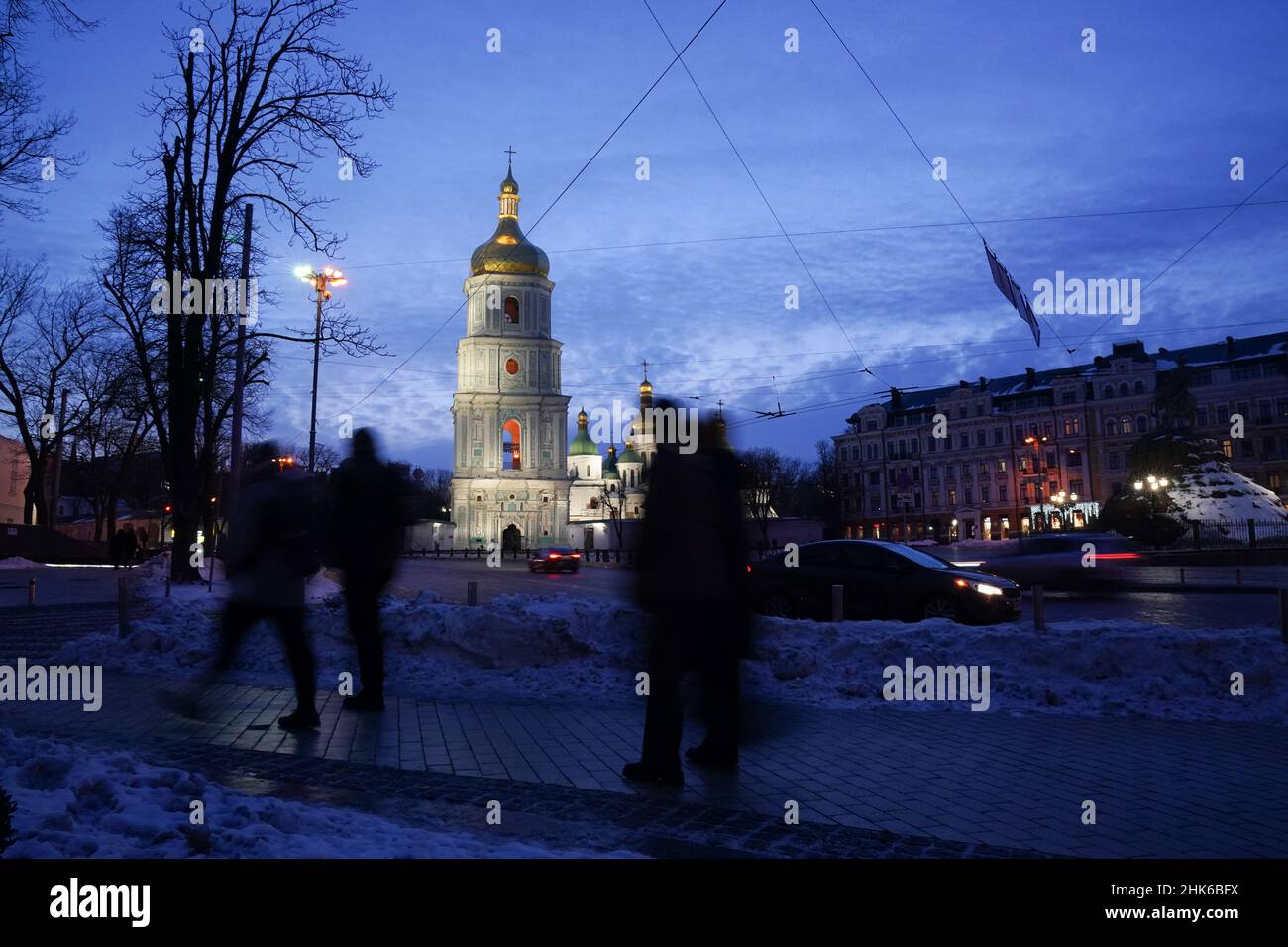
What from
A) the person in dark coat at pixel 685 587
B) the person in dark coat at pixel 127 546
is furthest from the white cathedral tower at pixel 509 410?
the person in dark coat at pixel 685 587

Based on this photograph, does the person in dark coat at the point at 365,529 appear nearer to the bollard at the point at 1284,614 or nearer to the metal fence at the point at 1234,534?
the bollard at the point at 1284,614

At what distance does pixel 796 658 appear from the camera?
921 centimetres

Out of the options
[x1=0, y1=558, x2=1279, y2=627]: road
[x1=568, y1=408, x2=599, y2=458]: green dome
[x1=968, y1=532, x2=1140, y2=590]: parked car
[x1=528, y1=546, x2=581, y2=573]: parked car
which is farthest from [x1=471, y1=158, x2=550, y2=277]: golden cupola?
[x1=968, y1=532, x2=1140, y2=590]: parked car

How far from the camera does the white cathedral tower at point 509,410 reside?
87.1 m

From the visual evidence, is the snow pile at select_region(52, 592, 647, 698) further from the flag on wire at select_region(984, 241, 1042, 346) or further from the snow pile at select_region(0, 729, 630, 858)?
the flag on wire at select_region(984, 241, 1042, 346)

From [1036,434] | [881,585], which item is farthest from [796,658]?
[1036,434]

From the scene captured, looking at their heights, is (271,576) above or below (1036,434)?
below

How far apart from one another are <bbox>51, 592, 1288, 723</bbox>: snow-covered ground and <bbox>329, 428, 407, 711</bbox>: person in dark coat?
149 cm

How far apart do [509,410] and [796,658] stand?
3181 inches

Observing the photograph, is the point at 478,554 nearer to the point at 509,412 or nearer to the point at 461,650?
the point at 509,412

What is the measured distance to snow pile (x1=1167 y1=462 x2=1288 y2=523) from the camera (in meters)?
35.3
